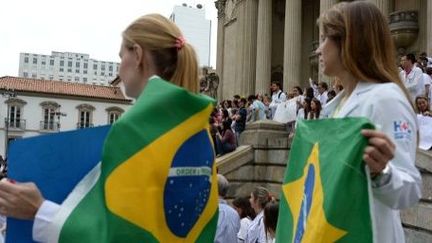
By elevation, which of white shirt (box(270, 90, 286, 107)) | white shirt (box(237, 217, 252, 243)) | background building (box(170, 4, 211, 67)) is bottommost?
white shirt (box(237, 217, 252, 243))

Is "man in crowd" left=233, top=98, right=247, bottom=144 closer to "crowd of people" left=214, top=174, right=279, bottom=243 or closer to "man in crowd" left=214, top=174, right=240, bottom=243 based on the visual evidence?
"crowd of people" left=214, top=174, right=279, bottom=243

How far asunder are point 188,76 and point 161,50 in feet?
0.52

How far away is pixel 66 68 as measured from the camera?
171875mm

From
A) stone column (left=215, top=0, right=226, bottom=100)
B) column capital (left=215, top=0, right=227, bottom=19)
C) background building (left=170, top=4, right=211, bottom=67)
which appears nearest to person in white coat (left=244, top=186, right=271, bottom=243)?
stone column (left=215, top=0, right=226, bottom=100)

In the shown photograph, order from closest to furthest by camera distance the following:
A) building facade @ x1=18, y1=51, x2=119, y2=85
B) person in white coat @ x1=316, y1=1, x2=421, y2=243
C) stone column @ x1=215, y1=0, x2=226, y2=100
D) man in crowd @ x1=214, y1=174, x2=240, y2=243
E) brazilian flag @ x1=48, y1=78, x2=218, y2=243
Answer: brazilian flag @ x1=48, y1=78, x2=218, y2=243, person in white coat @ x1=316, y1=1, x2=421, y2=243, man in crowd @ x1=214, y1=174, x2=240, y2=243, stone column @ x1=215, y1=0, x2=226, y2=100, building facade @ x1=18, y1=51, x2=119, y2=85

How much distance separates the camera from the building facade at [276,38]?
87.2 ft

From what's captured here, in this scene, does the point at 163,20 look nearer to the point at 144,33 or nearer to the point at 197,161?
the point at 144,33

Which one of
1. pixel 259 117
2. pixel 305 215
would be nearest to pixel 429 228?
pixel 305 215

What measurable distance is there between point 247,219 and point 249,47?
30.1 metres

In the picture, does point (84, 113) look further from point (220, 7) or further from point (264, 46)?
point (264, 46)

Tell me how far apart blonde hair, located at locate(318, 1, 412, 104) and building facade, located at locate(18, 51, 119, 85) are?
167620mm

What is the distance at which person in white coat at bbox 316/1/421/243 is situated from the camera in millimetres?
2285

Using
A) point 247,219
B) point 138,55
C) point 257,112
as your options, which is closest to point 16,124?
point 257,112

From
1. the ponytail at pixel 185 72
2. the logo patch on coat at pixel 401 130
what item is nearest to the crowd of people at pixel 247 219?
the ponytail at pixel 185 72
